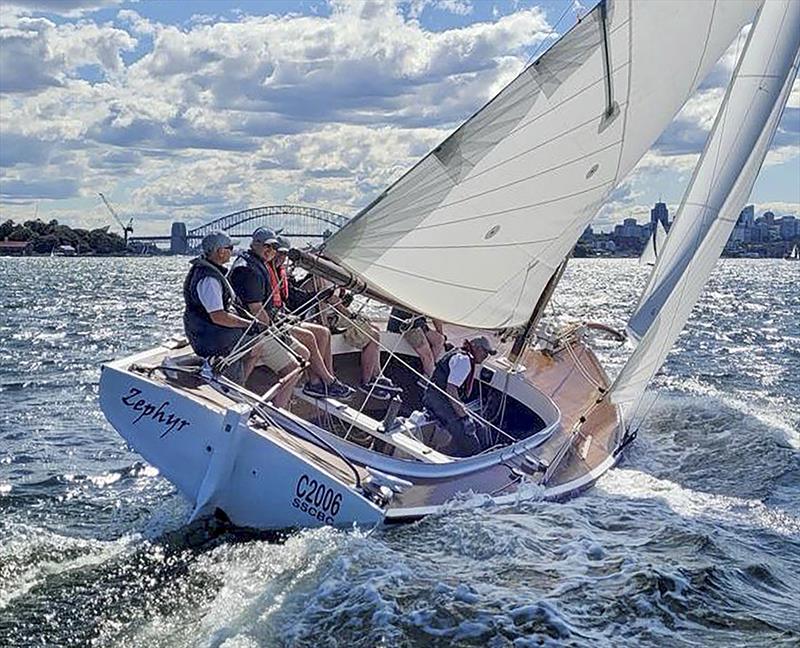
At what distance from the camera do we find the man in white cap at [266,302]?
368 inches

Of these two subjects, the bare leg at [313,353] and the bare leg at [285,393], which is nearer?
the bare leg at [285,393]

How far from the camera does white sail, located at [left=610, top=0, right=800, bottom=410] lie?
32.7ft

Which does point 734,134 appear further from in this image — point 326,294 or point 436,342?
point 326,294

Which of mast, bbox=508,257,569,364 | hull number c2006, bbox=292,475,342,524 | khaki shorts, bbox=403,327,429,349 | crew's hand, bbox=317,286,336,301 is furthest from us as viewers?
khaki shorts, bbox=403,327,429,349

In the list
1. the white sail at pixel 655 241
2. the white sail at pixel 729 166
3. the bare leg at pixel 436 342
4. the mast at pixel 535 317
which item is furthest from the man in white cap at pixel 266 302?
the white sail at pixel 655 241

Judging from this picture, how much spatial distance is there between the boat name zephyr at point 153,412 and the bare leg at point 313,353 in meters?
1.67

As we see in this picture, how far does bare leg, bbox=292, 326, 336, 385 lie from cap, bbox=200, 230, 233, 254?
117 centimetres

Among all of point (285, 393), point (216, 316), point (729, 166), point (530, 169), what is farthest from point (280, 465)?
point (729, 166)

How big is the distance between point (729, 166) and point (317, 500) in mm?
5516

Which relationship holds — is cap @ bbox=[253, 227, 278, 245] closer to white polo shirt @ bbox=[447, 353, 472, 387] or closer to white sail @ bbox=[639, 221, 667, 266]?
white polo shirt @ bbox=[447, 353, 472, 387]

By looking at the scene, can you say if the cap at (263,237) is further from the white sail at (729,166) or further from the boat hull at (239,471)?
the white sail at (729,166)

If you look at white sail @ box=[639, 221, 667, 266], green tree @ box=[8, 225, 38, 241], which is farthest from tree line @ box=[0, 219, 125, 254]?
white sail @ box=[639, 221, 667, 266]

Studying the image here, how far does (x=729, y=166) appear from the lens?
10148 mm

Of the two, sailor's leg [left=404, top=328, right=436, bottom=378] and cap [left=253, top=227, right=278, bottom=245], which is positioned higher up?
cap [left=253, top=227, right=278, bottom=245]
